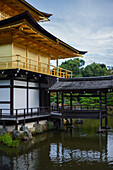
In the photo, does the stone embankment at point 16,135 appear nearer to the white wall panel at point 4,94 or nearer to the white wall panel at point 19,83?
the white wall panel at point 4,94

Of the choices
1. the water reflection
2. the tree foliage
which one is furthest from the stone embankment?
the tree foliage

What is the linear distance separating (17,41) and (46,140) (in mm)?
9316

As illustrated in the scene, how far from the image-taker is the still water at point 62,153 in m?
10.8

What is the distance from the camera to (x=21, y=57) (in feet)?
63.3

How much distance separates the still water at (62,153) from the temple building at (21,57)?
342 cm

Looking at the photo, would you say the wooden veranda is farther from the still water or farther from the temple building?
the still water

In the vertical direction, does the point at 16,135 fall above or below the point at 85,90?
below

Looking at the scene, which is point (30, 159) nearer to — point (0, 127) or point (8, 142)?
point (8, 142)

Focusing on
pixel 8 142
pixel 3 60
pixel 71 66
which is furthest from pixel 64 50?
pixel 71 66

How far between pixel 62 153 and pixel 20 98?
25.5 ft

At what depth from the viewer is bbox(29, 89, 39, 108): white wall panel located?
20797 mm

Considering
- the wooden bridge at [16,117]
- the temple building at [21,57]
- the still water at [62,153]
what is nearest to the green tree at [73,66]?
the temple building at [21,57]

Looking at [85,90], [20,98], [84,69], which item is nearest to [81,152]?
[85,90]

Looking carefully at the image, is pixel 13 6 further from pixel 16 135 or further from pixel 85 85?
pixel 16 135
